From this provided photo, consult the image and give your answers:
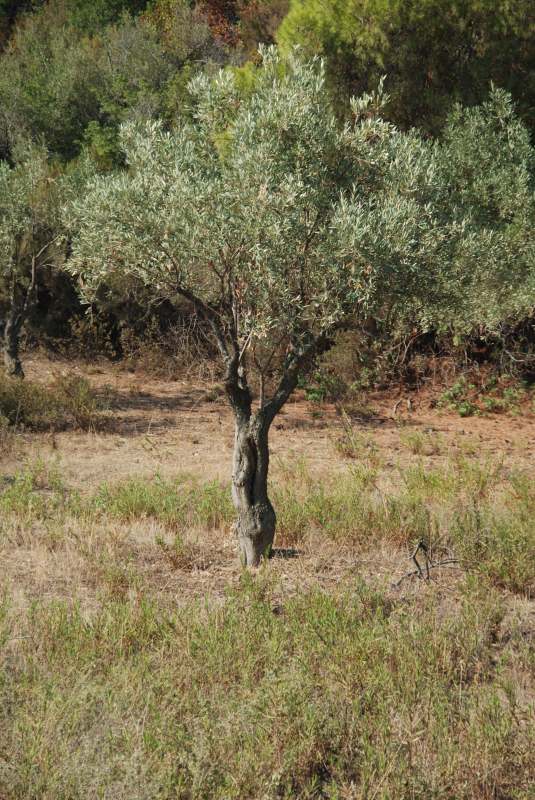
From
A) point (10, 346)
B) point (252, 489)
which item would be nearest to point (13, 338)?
point (10, 346)

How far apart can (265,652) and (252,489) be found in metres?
1.87

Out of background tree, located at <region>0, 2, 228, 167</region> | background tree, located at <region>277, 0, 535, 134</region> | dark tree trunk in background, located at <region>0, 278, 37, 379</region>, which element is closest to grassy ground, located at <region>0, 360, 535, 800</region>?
dark tree trunk in background, located at <region>0, 278, 37, 379</region>

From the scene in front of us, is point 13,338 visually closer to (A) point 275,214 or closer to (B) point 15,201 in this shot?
(B) point 15,201

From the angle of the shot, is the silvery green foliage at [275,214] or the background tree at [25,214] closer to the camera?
the silvery green foliage at [275,214]

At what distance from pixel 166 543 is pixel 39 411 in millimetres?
5474

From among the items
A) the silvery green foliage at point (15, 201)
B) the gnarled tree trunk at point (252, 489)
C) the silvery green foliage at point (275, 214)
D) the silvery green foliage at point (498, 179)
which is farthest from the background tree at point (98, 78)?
the gnarled tree trunk at point (252, 489)

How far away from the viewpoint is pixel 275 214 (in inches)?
180

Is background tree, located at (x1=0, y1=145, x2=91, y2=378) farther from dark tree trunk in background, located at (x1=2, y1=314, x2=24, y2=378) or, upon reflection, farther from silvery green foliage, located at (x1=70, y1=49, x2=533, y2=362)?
silvery green foliage, located at (x1=70, y1=49, x2=533, y2=362)

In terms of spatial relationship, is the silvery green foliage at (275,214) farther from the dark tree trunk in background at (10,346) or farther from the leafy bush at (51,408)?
the dark tree trunk in background at (10,346)

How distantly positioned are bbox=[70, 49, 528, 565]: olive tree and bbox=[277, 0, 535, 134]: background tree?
831 cm

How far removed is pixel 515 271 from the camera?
10109 millimetres

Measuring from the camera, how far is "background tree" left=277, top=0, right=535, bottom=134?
39.7 ft

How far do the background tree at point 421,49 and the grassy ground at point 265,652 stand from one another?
9170 mm

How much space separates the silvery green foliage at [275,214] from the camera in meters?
4.59
